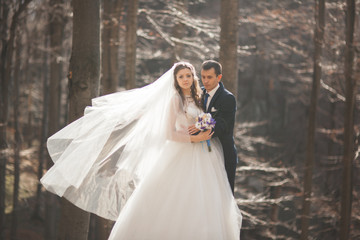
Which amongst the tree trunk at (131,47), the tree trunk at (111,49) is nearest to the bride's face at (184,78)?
the tree trunk at (111,49)

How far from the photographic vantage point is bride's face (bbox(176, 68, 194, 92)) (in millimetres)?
4812

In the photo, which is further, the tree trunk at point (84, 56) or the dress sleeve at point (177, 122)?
the tree trunk at point (84, 56)

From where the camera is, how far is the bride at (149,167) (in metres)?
4.41

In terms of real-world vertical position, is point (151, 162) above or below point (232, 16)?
below

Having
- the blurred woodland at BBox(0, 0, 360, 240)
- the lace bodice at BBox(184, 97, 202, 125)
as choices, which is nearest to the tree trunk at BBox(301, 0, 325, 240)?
the blurred woodland at BBox(0, 0, 360, 240)

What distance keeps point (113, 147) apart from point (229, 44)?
3153 millimetres

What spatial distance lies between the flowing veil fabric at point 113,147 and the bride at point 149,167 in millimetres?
11

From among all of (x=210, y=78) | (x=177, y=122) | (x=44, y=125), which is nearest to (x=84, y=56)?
(x=177, y=122)

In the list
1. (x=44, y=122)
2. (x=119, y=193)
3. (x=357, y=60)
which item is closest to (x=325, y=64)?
(x=357, y=60)

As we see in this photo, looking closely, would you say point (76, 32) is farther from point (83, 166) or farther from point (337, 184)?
point (337, 184)

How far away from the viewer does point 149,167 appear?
468 cm

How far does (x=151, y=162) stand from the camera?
186 inches

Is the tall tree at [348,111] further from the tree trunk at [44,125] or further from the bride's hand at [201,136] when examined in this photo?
the tree trunk at [44,125]

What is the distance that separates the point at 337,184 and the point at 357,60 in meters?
6.82
